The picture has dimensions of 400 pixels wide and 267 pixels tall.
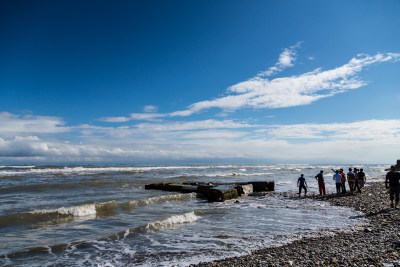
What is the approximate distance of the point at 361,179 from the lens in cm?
1902

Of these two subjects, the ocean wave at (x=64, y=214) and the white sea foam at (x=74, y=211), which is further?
the white sea foam at (x=74, y=211)

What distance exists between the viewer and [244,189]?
19562 mm

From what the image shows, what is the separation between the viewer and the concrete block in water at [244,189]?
62.5 ft

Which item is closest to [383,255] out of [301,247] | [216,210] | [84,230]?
[301,247]

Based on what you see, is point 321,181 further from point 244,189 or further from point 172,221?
point 172,221

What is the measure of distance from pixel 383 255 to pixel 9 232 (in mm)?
11924

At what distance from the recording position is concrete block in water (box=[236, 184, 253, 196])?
750 inches

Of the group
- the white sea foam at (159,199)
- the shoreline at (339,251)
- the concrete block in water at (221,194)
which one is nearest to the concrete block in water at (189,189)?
the white sea foam at (159,199)

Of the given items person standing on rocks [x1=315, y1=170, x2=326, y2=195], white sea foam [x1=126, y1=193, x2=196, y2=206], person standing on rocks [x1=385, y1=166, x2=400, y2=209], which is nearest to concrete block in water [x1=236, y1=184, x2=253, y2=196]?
white sea foam [x1=126, y1=193, x2=196, y2=206]

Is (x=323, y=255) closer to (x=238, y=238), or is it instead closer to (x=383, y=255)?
(x=383, y=255)

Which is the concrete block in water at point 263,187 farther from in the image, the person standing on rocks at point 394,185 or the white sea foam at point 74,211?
the white sea foam at point 74,211

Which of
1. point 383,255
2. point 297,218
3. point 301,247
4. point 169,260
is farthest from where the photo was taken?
point 297,218

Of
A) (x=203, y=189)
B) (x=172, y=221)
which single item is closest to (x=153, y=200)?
(x=203, y=189)

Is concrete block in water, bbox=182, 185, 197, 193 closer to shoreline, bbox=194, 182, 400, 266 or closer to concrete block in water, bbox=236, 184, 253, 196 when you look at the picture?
concrete block in water, bbox=236, 184, 253, 196
